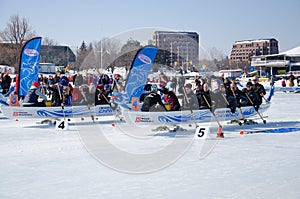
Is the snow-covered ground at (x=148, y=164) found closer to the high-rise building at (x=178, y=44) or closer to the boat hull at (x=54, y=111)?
the boat hull at (x=54, y=111)

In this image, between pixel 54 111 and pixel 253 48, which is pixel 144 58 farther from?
pixel 253 48

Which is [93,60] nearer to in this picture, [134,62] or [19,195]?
[134,62]

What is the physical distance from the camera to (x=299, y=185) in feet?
19.9

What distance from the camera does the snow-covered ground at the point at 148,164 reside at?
5.93 metres

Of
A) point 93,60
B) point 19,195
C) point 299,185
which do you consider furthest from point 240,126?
point 93,60

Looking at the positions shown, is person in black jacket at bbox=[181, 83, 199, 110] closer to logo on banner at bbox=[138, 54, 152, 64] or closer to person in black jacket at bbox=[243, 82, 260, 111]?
person in black jacket at bbox=[243, 82, 260, 111]

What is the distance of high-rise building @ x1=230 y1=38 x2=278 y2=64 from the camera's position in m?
148

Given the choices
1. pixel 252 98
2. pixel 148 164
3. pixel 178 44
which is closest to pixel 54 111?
pixel 252 98

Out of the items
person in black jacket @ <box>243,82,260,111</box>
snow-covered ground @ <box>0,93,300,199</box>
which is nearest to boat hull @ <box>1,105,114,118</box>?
snow-covered ground @ <box>0,93,300,199</box>

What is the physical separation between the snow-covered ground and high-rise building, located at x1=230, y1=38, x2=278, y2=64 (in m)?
140

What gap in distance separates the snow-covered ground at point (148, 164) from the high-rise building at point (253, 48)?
140m

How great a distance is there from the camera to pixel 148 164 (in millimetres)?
7668

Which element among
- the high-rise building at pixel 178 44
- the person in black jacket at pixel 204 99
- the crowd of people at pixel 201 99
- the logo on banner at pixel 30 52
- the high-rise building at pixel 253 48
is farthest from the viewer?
the high-rise building at pixel 253 48

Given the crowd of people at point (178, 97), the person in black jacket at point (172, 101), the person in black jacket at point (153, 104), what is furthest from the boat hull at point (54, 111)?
the person in black jacket at point (172, 101)
